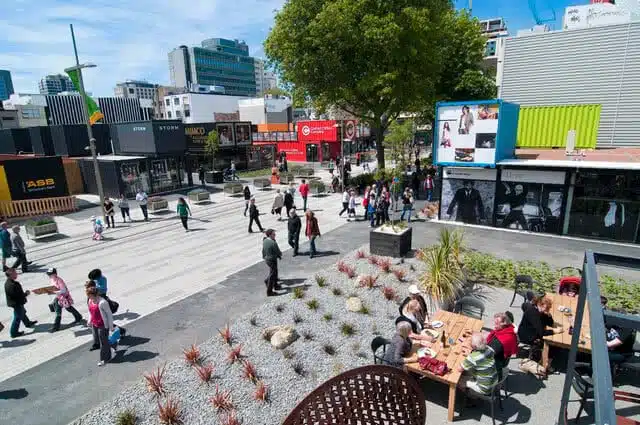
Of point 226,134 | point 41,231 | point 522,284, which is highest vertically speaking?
point 226,134

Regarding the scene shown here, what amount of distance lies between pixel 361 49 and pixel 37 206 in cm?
2176

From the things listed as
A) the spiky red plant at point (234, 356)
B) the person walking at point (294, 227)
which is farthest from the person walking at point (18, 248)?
the spiky red plant at point (234, 356)

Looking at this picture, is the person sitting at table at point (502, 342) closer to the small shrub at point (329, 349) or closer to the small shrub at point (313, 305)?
the small shrub at point (329, 349)

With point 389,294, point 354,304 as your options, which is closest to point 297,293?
point 354,304

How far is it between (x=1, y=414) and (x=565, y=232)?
722 inches

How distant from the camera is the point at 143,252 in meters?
15.1

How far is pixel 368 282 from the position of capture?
34.2 ft

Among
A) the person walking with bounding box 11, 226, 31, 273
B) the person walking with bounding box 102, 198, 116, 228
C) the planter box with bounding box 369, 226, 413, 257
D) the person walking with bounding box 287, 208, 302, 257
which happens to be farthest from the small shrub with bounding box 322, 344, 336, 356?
the person walking with bounding box 102, 198, 116, 228

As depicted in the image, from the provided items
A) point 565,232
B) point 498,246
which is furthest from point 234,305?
point 565,232

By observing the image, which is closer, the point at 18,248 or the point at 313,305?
the point at 313,305

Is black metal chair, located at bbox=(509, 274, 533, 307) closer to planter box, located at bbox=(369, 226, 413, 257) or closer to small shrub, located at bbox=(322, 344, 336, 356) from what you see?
planter box, located at bbox=(369, 226, 413, 257)

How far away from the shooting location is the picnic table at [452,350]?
5.82 meters

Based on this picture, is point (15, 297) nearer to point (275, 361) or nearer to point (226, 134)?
point (275, 361)

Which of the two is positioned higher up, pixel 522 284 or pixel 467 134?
pixel 467 134
